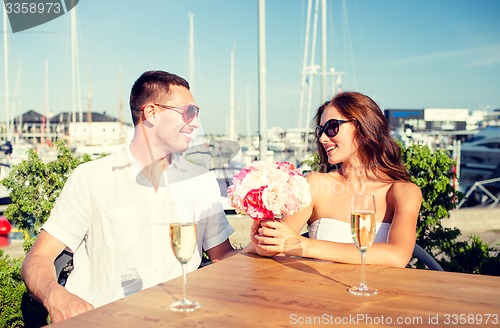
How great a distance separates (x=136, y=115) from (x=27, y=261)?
3.29ft

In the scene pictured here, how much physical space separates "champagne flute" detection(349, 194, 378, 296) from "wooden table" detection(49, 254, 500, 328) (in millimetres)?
81

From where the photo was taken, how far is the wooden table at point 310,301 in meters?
1.53

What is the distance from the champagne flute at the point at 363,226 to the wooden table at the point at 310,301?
81 millimetres

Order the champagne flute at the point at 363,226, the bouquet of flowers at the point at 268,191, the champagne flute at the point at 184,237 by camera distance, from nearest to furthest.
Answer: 1. the champagne flute at the point at 184,237
2. the champagne flute at the point at 363,226
3. the bouquet of flowers at the point at 268,191

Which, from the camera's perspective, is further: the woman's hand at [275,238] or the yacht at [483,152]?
the yacht at [483,152]

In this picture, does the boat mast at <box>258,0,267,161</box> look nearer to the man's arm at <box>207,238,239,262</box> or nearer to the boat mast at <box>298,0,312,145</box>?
the man's arm at <box>207,238,239,262</box>

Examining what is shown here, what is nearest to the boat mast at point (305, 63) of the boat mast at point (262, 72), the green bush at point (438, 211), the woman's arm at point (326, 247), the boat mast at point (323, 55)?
the boat mast at point (323, 55)

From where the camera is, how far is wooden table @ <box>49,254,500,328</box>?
1528 mm

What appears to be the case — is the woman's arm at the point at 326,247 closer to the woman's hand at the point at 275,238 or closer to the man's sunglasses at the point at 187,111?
the woman's hand at the point at 275,238

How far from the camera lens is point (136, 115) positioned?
2.99m

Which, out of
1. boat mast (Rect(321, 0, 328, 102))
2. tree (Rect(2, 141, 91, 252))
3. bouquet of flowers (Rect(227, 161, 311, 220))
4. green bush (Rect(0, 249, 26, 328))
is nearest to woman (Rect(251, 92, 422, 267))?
bouquet of flowers (Rect(227, 161, 311, 220))

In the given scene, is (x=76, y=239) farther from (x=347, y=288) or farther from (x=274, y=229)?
(x=347, y=288)

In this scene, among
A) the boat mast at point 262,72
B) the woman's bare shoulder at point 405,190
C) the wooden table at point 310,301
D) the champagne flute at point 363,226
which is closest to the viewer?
the wooden table at point 310,301

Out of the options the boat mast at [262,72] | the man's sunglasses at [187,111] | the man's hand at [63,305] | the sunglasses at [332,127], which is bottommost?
the man's hand at [63,305]
